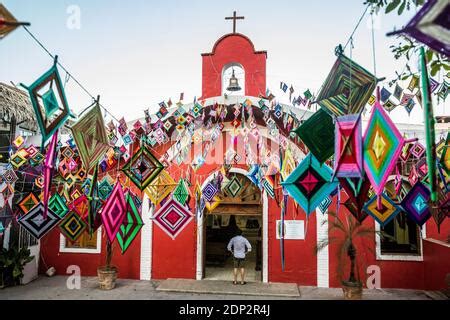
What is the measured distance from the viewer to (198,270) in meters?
9.34

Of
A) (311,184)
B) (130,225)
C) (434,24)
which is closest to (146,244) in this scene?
(130,225)

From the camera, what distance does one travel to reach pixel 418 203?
479 centimetres

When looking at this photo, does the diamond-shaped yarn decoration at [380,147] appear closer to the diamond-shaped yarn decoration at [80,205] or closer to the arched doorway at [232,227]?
the diamond-shaped yarn decoration at [80,205]

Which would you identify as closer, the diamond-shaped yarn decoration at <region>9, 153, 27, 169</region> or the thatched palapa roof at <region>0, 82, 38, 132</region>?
the diamond-shaped yarn decoration at <region>9, 153, 27, 169</region>

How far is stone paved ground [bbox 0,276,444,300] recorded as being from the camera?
7906 mm

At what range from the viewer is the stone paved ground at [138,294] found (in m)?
7.91

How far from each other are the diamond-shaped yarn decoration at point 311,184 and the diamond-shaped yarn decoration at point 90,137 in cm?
269

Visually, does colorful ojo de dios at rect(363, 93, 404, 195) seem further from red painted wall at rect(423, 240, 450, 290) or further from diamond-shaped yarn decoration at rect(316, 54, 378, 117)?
red painted wall at rect(423, 240, 450, 290)

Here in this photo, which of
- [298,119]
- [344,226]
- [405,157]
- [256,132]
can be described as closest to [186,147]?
[256,132]

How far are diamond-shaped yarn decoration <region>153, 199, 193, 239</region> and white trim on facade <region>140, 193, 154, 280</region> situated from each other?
3.94 meters

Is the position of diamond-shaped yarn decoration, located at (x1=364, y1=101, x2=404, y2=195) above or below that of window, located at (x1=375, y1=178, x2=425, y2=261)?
above

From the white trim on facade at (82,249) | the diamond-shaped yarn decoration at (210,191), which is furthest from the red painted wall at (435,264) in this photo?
the white trim on facade at (82,249)

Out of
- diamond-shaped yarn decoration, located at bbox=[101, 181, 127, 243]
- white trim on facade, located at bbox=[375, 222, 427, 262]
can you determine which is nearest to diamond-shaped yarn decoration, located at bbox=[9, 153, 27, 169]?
diamond-shaped yarn decoration, located at bbox=[101, 181, 127, 243]
